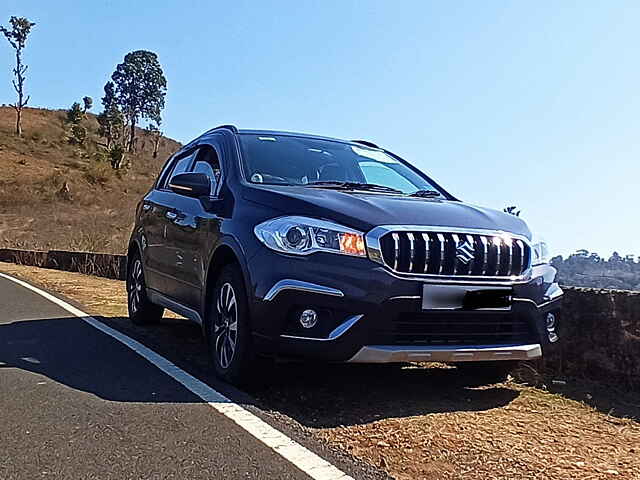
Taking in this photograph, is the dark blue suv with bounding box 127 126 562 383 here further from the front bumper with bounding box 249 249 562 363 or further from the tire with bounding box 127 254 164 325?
the tire with bounding box 127 254 164 325

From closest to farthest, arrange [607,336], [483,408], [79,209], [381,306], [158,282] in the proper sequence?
[381,306]
[483,408]
[607,336]
[158,282]
[79,209]

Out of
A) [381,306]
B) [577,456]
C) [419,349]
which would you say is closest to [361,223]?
[381,306]

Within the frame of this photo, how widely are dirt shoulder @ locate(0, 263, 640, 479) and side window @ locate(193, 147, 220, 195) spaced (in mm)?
1377

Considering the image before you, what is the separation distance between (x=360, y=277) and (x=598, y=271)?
540 cm

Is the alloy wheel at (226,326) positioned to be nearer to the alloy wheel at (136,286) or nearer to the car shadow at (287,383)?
the car shadow at (287,383)

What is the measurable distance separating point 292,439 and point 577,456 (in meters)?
1.37

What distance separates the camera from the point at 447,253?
14.2ft

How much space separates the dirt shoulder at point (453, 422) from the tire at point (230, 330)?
22 cm

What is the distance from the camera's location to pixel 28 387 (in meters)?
4.79

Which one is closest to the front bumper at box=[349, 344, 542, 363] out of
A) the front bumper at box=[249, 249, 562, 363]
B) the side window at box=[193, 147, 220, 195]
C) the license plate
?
the front bumper at box=[249, 249, 562, 363]

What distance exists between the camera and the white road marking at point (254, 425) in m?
3.27

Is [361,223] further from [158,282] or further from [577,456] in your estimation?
[158,282]

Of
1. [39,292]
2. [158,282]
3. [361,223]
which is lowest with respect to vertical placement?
[39,292]

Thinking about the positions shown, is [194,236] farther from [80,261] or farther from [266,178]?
[80,261]
